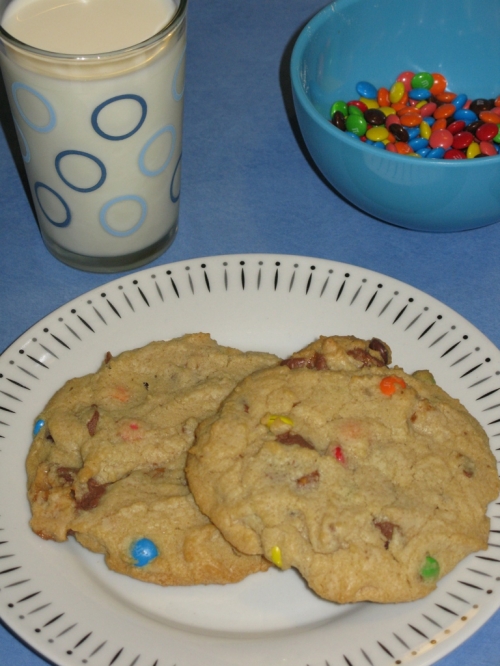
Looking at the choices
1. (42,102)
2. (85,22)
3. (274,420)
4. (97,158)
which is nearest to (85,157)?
(97,158)

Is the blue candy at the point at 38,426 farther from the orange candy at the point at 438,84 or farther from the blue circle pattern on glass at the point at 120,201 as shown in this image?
the orange candy at the point at 438,84

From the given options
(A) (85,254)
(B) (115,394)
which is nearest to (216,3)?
(A) (85,254)

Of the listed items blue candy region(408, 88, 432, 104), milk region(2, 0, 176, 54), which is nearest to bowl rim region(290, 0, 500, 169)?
blue candy region(408, 88, 432, 104)

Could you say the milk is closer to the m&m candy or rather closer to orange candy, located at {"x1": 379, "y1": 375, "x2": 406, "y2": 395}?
the m&m candy

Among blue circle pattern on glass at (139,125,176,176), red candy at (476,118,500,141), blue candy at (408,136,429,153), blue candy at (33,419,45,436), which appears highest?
red candy at (476,118,500,141)

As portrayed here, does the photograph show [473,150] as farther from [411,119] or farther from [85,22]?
[85,22]

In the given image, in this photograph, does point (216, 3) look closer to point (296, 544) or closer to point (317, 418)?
point (317, 418)

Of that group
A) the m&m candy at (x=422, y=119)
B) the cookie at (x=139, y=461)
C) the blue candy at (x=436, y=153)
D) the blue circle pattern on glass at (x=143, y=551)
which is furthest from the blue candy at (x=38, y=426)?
the blue candy at (x=436, y=153)
